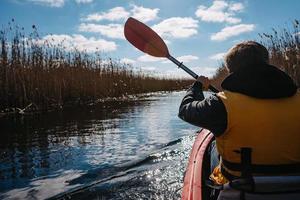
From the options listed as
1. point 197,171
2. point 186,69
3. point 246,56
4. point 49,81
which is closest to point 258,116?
point 246,56

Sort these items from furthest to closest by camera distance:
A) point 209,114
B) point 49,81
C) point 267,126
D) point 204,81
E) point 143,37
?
point 49,81
point 143,37
point 204,81
point 209,114
point 267,126

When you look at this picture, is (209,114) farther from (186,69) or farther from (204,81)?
(186,69)

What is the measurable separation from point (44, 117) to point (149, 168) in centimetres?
551

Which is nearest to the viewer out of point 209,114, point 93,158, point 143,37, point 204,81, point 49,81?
point 209,114

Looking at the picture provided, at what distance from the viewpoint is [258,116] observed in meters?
2.03

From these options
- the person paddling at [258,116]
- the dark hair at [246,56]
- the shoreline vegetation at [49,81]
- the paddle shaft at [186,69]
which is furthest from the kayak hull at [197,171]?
the shoreline vegetation at [49,81]

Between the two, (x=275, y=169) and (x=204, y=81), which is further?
(x=204, y=81)

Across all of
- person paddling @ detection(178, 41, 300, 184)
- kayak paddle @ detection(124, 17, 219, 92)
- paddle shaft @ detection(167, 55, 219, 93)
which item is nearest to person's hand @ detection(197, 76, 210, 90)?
paddle shaft @ detection(167, 55, 219, 93)

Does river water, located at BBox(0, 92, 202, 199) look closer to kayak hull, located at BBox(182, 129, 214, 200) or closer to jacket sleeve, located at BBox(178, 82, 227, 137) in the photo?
kayak hull, located at BBox(182, 129, 214, 200)

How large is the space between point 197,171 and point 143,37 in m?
1.55

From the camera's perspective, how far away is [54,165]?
16.9ft

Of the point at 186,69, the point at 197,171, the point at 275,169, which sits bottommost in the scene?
the point at 197,171

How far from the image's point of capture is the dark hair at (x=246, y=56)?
216 centimetres

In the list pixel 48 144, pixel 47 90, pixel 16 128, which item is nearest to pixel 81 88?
pixel 47 90
